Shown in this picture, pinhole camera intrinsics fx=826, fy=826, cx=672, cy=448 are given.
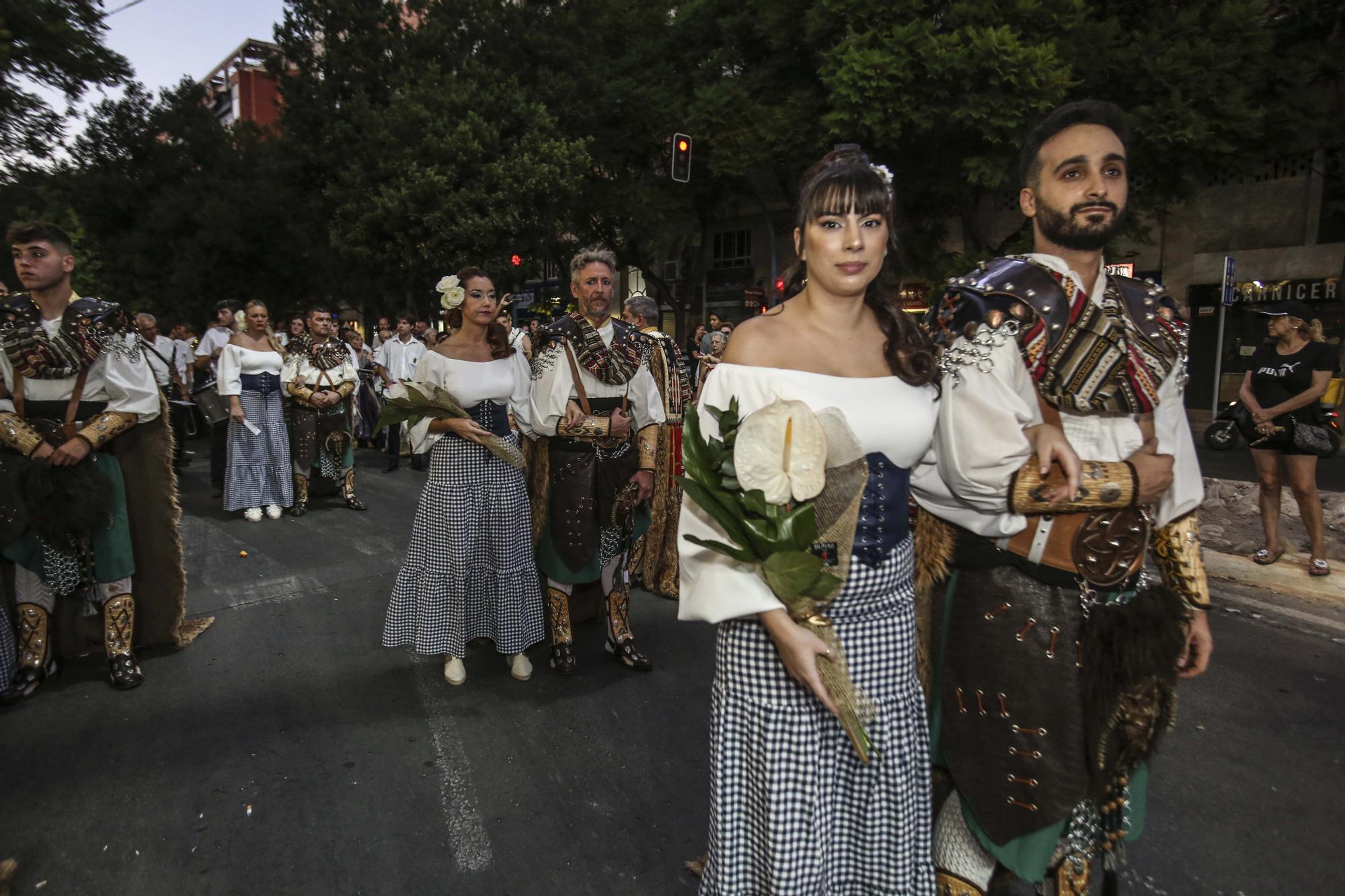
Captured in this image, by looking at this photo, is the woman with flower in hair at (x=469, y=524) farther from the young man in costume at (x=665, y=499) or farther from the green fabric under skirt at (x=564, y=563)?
the young man in costume at (x=665, y=499)

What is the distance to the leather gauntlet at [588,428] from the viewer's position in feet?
14.4

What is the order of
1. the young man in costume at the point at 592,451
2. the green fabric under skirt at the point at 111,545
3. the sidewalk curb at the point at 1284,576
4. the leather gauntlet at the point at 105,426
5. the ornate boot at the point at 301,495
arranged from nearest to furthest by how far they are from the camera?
the leather gauntlet at the point at 105,426 → the green fabric under skirt at the point at 111,545 → the young man in costume at the point at 592,451 → the sidewalk curb at the point at 1284,576 → the ornate boot at the point at 301,495

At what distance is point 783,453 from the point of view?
1.72 m

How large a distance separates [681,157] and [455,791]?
11.8 meters

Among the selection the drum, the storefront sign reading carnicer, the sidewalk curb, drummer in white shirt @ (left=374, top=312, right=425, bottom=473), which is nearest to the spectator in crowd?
the drum

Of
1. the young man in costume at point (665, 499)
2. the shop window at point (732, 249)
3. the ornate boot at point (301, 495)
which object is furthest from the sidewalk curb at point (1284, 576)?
the shop window at point (732, 249)

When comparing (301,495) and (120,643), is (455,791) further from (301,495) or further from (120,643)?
(301,495)

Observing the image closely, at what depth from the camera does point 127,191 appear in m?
26.4

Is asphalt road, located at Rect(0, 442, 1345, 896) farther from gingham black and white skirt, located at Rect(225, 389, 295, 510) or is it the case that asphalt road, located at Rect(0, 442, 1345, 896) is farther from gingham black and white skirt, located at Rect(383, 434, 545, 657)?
gingham black and white skirt, located at Rect(225, 389, 295, 510)

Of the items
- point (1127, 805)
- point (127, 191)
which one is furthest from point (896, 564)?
point (127, 191)

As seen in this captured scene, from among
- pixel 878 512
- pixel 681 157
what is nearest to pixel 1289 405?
pixel 878 512

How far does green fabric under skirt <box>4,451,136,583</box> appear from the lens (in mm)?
4270

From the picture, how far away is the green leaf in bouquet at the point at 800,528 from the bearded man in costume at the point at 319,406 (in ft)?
26.4

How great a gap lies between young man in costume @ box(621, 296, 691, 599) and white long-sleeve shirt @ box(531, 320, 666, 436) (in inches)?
10.1
